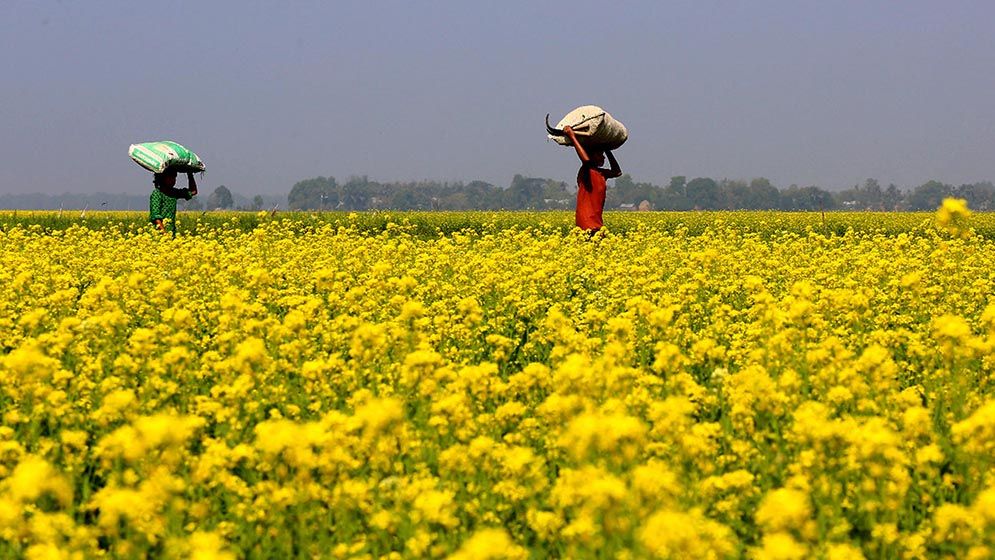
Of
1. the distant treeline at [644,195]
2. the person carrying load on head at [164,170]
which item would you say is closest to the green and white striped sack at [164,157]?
the person carrying load on head at [164,170]

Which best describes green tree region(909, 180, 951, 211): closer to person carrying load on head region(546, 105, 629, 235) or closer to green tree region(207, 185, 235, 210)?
green tree region(207, 185, 235, 210)

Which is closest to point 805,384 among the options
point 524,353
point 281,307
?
point 524,353

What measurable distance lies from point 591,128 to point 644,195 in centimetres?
15111

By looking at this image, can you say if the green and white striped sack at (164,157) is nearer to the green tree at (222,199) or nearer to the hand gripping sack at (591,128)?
the hand gripping sack at (591,128)

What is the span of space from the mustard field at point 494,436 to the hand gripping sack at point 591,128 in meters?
6.98

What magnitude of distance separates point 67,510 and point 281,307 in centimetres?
516

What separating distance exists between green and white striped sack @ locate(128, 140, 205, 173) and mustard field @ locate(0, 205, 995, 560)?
987 cm

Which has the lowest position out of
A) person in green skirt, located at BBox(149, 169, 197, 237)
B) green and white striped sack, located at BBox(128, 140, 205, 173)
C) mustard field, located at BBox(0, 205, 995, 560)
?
mustard field, located at BBox(0, 205, 995, 560)

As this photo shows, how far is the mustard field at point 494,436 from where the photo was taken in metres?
3.28

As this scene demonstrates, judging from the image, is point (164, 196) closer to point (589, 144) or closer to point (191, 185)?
point (191, 185)

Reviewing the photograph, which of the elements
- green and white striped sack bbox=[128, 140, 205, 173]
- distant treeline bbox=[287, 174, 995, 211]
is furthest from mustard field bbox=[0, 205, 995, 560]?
distant treeline bbox=[287, 174, 995, 211]

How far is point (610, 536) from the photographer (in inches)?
119

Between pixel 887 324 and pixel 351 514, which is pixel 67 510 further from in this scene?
pixel 887 324

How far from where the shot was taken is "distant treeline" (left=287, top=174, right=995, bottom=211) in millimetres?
154250
